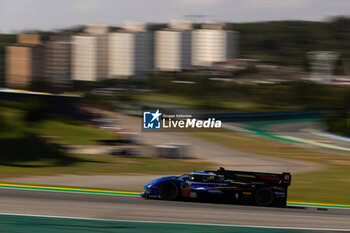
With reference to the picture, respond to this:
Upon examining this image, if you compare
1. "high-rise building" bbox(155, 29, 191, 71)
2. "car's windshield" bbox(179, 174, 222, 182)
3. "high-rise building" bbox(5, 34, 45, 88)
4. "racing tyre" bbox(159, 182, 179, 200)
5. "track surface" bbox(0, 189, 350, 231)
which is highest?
"high-rise building" bbox(155, 29, 191, 71)

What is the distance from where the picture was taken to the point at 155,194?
504 inches

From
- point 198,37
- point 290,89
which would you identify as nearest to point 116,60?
point 198,37

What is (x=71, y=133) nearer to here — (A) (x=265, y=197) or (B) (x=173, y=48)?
(A) (x=265, y=197)

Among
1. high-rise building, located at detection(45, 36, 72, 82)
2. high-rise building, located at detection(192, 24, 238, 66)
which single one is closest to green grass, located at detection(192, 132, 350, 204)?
high-rise building, located at detection(45, 36, 72, 82)

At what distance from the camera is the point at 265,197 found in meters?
12.7

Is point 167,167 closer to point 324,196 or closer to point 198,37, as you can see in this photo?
point 324,196

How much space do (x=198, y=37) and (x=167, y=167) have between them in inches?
3937

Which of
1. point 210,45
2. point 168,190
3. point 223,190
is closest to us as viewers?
point 223,190

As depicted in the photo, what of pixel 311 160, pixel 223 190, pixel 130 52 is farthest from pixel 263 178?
pixel 130 52

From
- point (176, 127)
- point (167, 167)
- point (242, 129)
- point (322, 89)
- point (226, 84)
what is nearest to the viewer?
point (167, 167)

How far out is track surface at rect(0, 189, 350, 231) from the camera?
10.4m

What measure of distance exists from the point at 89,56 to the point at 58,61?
891 centimetres

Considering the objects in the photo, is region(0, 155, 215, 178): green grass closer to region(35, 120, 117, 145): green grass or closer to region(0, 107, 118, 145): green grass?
region(0, 107, 118, 145): green grass

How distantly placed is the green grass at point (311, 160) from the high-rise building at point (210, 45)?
269 feet
